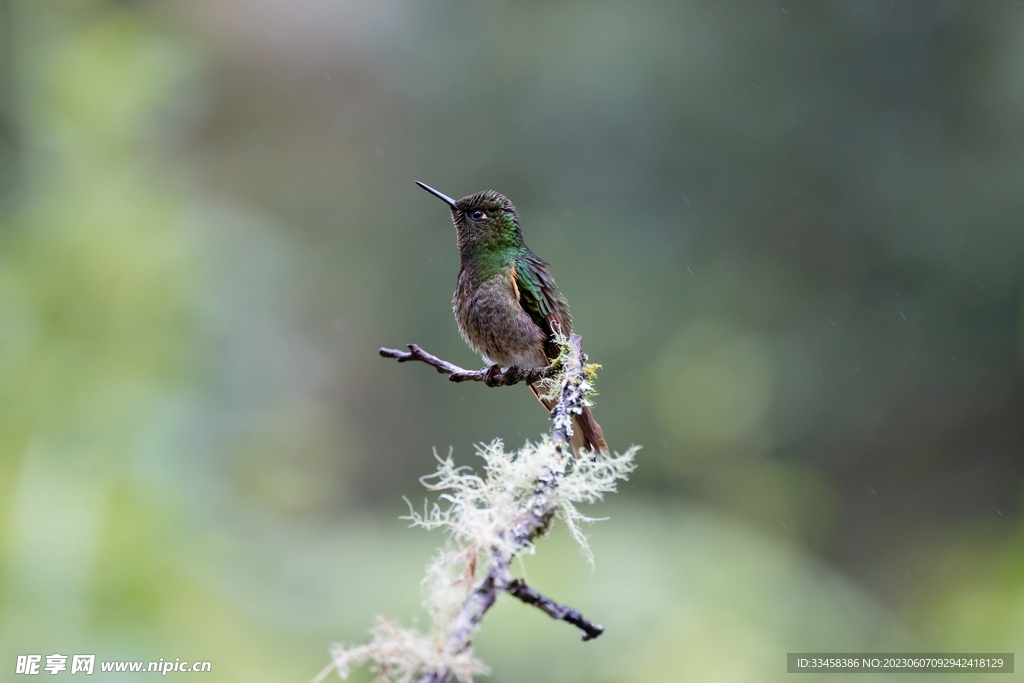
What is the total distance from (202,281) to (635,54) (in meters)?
4.06

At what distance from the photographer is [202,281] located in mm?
4605

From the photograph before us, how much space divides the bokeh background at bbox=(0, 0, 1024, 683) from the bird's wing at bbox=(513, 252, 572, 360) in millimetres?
2431

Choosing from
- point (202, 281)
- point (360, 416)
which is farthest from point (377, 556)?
point (360, 416)

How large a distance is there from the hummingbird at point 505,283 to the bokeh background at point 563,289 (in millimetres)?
2333

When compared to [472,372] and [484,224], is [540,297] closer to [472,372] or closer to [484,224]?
[484,224]

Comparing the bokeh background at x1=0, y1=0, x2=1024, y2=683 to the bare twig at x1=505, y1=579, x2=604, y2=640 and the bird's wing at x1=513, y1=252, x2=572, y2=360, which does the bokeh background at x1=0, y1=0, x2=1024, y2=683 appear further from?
the bare twig at x1=505, y1=579, x2=604, y2=640

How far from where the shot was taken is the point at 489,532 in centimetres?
102

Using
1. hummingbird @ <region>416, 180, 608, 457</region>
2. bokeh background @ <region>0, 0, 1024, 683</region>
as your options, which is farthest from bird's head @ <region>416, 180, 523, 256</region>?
bokeh background @ <region>0, 0, 1024, 683</region>

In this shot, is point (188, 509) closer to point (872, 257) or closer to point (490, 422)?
point (490, 422)

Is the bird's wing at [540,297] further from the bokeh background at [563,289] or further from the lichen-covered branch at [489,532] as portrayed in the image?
the bokeh background at [563,289]

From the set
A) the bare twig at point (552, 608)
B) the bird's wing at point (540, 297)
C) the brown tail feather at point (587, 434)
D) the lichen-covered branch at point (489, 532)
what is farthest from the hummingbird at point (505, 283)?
the bare twig at point (552, 608)

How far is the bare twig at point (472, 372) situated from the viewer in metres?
1.33

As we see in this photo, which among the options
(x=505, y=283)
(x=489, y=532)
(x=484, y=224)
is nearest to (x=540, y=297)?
(x=505, y=283)

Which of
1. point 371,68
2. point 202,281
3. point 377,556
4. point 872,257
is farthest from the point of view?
point 371,68
